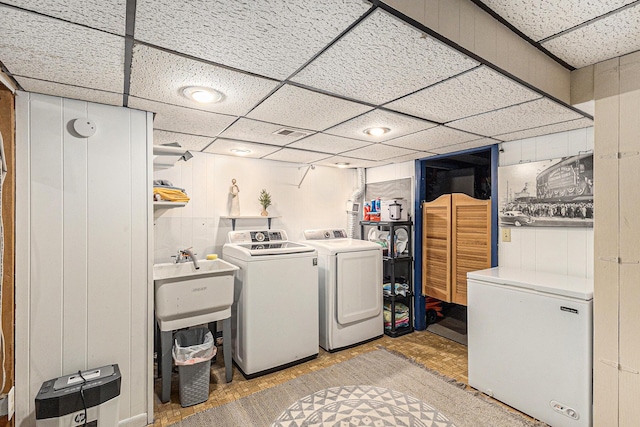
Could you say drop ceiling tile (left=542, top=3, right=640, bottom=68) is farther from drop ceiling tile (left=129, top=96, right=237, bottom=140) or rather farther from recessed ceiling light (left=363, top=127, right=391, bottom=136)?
drop ceiling tile (left=129, top=96, right=237, bottom=140)

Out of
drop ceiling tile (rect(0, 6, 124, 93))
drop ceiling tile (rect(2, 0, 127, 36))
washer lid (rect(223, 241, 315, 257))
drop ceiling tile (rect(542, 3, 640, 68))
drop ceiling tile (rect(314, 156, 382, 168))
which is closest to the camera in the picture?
drop ceiling tile (rect(2, 0, 127, 36))

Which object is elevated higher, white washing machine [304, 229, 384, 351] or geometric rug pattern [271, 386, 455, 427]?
white washing machine [304, 229, 384, 351]

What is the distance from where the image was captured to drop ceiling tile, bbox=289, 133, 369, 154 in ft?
9.04

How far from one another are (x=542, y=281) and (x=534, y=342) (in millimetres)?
429

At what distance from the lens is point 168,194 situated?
2359mm

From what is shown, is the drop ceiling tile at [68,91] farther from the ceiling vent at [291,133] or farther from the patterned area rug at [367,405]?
the patterned area rug at [367,405]

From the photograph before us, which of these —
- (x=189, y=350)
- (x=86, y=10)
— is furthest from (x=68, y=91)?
(x=189, y=350)

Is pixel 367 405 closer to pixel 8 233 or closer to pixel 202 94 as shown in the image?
pixel 202 94

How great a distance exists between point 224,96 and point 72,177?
104 centimetres

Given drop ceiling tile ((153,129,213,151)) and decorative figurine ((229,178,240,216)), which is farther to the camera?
decorative figurine ((229,178,240,216))

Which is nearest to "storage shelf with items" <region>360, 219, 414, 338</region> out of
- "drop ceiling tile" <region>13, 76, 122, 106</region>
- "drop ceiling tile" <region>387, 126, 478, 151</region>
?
"drop ceiling tile" <region>387, 126, 478, 151</region>

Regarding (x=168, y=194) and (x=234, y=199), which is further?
(x=234, y=199)

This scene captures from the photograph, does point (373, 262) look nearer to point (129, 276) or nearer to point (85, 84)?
point (129, 276)

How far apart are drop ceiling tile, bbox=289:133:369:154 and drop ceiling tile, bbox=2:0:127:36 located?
5.58 ft
